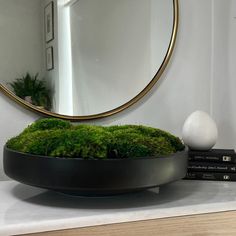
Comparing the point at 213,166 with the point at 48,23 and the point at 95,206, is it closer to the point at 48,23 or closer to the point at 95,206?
the point at 95,206

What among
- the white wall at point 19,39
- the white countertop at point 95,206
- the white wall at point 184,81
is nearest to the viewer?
the white countertop at point 95,206

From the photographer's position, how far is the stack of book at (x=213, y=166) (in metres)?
1.04

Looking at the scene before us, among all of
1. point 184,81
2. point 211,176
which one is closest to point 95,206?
point 211,176

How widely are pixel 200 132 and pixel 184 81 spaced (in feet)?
0.95

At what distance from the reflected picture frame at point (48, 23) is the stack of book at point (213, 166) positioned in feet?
1.72

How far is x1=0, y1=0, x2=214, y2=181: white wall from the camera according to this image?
4.16 ft

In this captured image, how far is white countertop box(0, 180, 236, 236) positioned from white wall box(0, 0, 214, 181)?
1.20 feet

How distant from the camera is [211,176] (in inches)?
41.2

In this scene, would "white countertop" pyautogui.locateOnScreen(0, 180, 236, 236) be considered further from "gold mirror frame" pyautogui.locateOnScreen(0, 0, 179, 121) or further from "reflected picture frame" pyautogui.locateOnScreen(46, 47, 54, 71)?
"reflected picture frame" pyautogui.locateOnScreen(46, 47, 54, 71)

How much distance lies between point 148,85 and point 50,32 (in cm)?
35

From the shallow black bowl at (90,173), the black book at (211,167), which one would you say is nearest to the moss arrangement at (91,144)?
the shallow black bowl at (90,173)

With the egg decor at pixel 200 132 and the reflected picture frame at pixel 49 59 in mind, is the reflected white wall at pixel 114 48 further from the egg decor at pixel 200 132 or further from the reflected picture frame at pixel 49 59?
the egg decor at pixel 200 132

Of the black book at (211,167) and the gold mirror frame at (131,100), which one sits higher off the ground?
the gold mirror frame at (131,100)

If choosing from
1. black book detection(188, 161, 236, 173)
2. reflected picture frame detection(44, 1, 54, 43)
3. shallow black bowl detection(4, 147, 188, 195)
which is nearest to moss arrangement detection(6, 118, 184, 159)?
shallow black bowl detection(4, 147, 188, 195)
